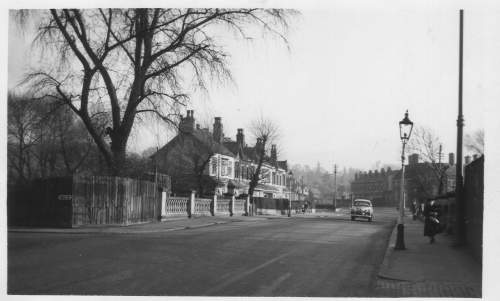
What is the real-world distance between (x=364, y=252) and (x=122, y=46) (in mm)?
13709

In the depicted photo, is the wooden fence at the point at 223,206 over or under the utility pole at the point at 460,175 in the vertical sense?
under

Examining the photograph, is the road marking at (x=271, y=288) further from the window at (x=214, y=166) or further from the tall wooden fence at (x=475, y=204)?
the window at (x=214, y=166)

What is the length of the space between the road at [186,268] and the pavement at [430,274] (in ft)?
1.30

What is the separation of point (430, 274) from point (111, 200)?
50.9ft

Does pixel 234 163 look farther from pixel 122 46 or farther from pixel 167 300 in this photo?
pixel 167 300

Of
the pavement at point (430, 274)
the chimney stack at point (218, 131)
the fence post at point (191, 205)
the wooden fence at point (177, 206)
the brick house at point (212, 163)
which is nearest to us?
the pavement at point (430, 274)

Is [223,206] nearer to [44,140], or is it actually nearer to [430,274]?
[44,140]

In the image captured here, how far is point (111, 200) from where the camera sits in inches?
858

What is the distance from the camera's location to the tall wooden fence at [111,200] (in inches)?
794

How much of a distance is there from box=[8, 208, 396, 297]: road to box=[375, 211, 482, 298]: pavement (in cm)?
40

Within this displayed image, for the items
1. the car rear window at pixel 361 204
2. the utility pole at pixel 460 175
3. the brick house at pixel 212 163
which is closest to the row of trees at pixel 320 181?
the brick house at pixel 212 163

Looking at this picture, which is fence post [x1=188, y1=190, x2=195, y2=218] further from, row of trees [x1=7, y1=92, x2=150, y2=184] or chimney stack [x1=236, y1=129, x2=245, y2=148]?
chimney stack [x1=236, y1=129, x2=245, y2=148]

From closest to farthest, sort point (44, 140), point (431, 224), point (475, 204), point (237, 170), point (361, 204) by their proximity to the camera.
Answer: point (475, 204)
point (431, 224)
point (361, 204)
point (44, 140)
point (237, 170)

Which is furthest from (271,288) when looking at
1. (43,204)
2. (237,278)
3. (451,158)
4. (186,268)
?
(451,158)
